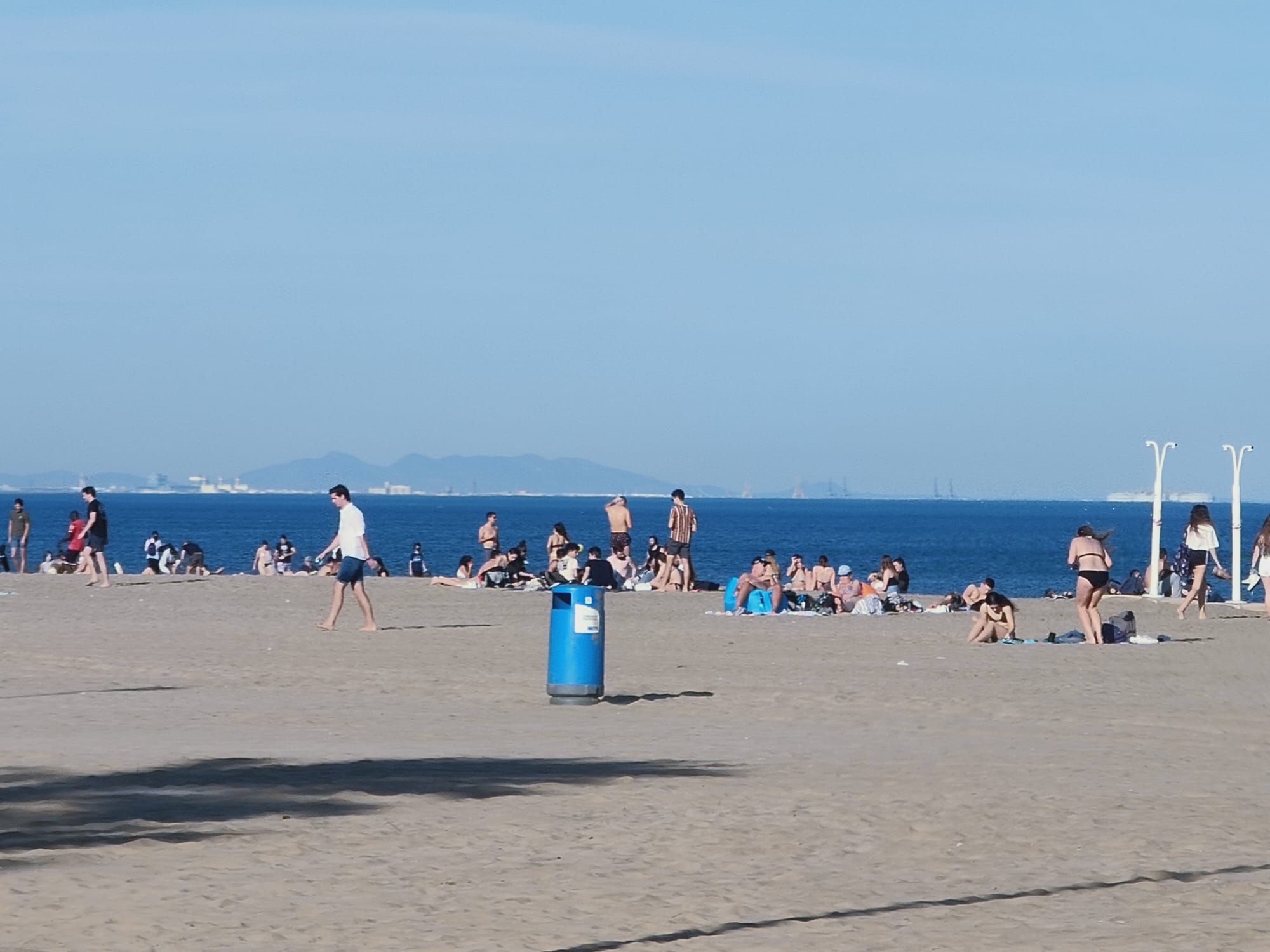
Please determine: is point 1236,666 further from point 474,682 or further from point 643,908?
point 643,908

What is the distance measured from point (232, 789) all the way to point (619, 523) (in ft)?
77.8

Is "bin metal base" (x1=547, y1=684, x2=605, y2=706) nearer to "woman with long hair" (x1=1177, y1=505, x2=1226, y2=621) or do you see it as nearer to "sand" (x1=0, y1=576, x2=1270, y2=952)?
"sand" (x1=0, y1=576, x2=1270, y2=952)

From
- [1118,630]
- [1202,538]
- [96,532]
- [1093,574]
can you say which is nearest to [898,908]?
[1093,574]

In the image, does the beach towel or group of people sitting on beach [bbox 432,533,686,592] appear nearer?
the beach towel

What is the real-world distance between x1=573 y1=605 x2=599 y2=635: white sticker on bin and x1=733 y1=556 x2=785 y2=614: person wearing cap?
1292cm

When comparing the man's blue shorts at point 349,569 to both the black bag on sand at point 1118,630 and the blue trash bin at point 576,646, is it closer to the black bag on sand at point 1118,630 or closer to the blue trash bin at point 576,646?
the blue trash bin at point 576,646

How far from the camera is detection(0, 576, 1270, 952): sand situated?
7.27 m

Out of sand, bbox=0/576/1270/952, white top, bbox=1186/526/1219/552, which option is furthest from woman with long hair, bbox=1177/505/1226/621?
sand, bbox=0/576/1270/952

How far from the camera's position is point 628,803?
10125 millimetres

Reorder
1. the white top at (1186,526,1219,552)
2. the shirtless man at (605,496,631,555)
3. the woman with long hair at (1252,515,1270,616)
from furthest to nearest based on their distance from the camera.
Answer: the shirtless man at (605,496,631,555)
the white top at (1186,526,1219,552)
the woman with long hair at (1252,515,1270,616)

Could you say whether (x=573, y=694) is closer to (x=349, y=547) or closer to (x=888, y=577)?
(x=349, y=547)

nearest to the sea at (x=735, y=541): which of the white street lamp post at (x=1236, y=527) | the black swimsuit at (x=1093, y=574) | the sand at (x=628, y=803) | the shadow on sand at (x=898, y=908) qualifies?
the white street lamp post at (x=1236, y=527)

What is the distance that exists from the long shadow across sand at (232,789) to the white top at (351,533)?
9600 millimetres

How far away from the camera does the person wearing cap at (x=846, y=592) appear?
30.3 meters
